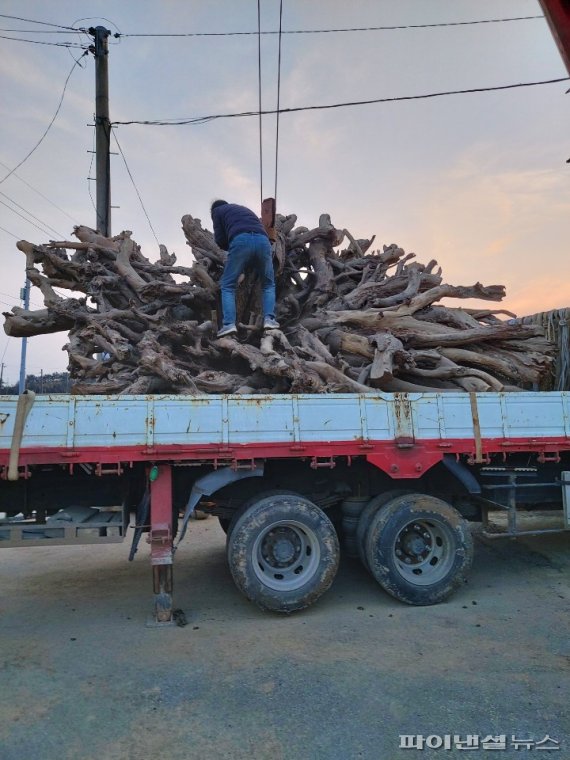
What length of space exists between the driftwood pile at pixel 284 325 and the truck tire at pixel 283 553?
4.70 ft

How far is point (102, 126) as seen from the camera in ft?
41.5

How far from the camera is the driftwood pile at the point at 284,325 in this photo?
20.8ft

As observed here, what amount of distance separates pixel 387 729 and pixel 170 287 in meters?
5.82

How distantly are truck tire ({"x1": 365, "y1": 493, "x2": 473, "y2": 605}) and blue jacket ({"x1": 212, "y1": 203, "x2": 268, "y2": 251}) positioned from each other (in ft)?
12.8

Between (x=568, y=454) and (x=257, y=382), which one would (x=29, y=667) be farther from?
(x=568, y=454)

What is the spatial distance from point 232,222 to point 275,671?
5.27 meters

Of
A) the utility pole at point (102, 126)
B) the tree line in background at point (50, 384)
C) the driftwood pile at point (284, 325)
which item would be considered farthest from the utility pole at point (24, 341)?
the driftwood pile at point (284, 325)

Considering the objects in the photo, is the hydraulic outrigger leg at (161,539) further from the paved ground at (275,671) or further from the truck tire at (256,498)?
the truck tire at (256,498)

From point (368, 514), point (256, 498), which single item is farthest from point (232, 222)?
point (368, 514)

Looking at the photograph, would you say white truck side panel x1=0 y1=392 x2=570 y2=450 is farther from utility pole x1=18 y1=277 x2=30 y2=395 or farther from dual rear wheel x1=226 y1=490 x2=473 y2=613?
utility pole x1=18 y1=277 x2=30 y2=395

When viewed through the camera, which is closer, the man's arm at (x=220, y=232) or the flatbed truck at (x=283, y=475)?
the flatbed truck at (x=283, y=475)

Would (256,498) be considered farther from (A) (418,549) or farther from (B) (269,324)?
(B) (269,324)

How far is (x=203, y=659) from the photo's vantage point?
427 cm

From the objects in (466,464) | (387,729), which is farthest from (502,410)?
(387,729)
